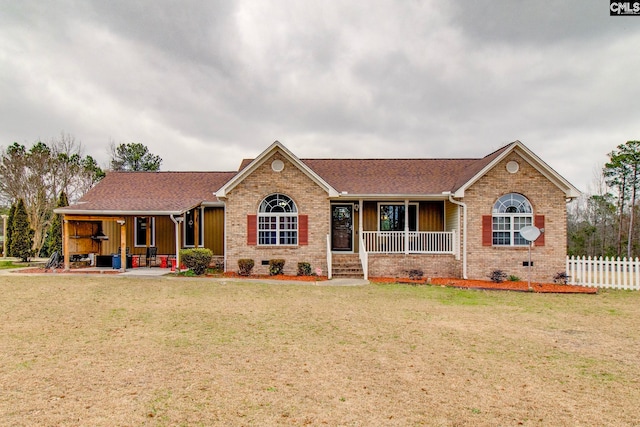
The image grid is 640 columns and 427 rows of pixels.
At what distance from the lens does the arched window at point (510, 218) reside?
15.2m

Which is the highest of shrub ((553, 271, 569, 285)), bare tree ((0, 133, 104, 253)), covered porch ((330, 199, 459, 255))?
bare tree ((0, 133, 104, 253))

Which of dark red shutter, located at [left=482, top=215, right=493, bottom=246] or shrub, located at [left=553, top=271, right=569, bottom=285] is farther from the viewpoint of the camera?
dark red shutter, located at [left=482, top=215, right=493, bottom=246]

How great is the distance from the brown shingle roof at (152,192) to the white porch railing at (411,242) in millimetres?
8064

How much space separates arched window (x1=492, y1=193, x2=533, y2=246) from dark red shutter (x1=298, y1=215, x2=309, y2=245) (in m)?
7.56

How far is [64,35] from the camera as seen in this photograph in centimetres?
1691

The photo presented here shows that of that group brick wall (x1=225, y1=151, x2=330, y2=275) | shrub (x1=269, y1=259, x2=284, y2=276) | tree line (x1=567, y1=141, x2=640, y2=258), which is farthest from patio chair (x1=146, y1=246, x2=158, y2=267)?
tree line (x1=567, y1=141, x2=640, y2=258)

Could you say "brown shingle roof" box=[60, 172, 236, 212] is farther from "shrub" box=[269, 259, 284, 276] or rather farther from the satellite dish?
the satellite dish

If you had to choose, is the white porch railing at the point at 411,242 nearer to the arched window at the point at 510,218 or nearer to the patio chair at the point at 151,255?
the arched window at the point at 510,218

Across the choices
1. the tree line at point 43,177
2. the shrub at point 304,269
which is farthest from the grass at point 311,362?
the tree line at point 43,177

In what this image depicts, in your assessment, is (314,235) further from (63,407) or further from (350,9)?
(63,407)

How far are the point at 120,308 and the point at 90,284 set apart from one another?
4527mm

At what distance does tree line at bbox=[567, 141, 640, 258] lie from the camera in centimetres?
2639

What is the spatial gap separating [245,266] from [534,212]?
38.6 ft

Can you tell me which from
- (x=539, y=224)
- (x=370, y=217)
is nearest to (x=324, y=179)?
(x=370, y=217)
